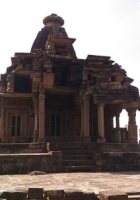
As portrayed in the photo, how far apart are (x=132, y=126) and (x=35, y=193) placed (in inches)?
464

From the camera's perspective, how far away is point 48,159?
12492 mm

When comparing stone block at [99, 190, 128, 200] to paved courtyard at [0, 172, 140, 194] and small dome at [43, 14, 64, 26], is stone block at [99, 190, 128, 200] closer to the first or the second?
paved courtyard at [0, 172, 140, 194]

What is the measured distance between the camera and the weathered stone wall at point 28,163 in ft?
39.3

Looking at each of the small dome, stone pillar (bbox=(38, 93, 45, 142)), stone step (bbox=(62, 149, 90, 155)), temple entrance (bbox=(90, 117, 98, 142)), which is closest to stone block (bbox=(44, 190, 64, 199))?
stone step (bbox=(62, 149, 90, 155))

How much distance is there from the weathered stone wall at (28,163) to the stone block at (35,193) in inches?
238

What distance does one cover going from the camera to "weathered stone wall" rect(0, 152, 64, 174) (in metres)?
12.0

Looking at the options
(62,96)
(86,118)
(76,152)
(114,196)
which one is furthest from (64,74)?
(114,196)

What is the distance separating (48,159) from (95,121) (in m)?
9.09

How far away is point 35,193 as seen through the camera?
20.3 ft

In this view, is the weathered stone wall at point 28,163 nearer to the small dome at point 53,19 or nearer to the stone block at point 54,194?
the stone block at point 54,194

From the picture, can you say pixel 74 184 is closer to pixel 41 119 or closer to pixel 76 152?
pixel 76 152

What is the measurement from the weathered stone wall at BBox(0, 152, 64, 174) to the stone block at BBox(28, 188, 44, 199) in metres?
6.05

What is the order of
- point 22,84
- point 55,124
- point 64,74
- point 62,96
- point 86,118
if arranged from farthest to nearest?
point 62,96
point 55,124
point 64,74
point 22,84
point 86,118

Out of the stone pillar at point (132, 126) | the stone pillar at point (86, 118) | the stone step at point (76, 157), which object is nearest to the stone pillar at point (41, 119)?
the stone pillar at point (86, 118)
